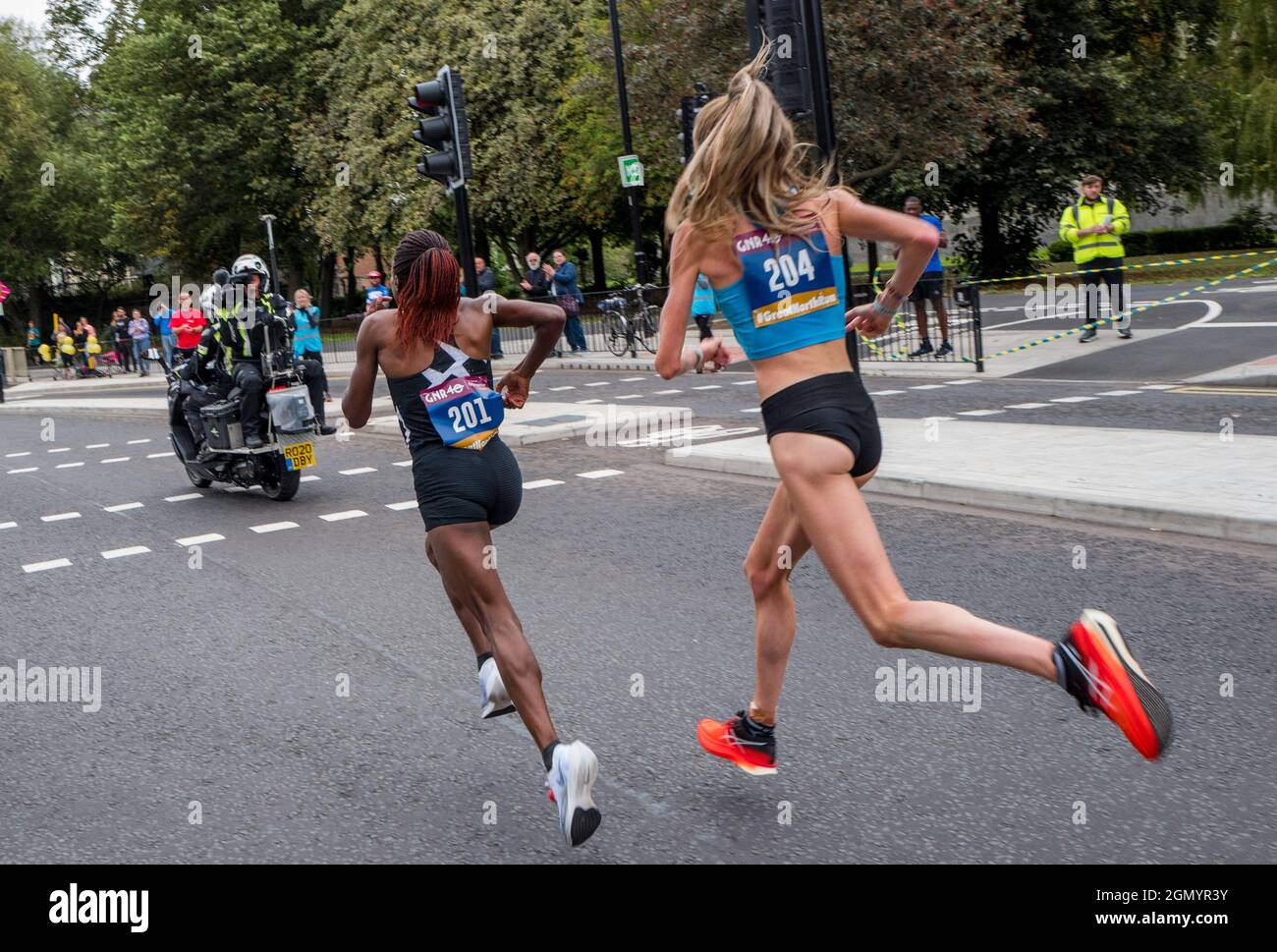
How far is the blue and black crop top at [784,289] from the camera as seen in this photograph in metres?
3.64

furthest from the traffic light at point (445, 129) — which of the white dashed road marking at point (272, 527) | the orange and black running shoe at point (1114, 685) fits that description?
the orange and black running shoe at point (1114, 685)

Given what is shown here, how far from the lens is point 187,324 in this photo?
650 inches

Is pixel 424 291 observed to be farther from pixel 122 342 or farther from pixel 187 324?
pixel 122 342

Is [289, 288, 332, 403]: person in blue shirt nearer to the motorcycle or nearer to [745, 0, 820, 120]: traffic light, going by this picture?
the motorcycle

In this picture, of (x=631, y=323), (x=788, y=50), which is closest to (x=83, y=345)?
(x=631, y=323)

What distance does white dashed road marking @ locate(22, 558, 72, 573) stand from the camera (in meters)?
8.40

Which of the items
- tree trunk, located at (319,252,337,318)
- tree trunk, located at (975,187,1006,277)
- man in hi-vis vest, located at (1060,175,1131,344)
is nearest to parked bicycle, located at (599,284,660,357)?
man in hi-vis vest, located at (1060,175,1131,344)

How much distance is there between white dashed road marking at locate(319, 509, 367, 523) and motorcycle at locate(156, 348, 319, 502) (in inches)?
26.0

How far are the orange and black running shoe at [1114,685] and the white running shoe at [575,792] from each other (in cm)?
127

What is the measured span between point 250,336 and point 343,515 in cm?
201

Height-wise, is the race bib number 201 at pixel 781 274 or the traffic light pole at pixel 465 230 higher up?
the traffic light pole at pixel 465 230

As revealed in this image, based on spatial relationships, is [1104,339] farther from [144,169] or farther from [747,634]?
[144,169]

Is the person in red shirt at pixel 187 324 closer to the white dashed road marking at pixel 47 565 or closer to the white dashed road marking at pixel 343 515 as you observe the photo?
the white dashed road marking at pixel 343 515
